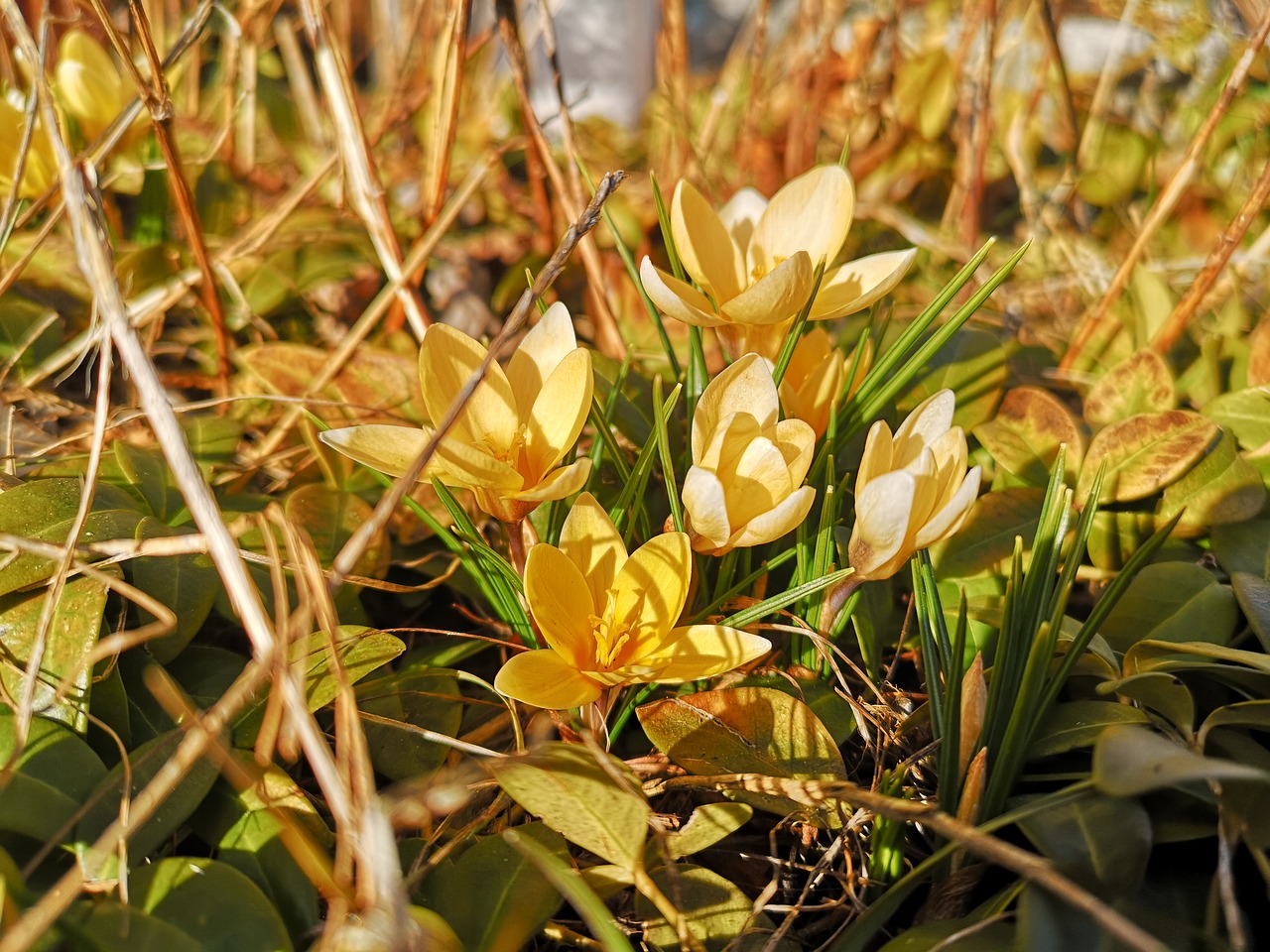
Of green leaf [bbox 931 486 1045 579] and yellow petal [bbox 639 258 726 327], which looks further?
green leaf [bbox 931 486 1045 579]

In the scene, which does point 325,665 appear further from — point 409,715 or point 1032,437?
point 1032,437

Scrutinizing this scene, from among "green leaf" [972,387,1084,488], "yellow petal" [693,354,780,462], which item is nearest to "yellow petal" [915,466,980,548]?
"yellow petal" [693,354,780,462]

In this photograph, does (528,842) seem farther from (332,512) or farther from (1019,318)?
(1019,318)

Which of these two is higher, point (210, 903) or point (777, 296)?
point (777, 296)

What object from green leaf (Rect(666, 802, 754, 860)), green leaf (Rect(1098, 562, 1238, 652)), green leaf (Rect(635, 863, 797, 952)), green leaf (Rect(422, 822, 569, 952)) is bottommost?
green leaf (Rect(635, 863, 797, 952))

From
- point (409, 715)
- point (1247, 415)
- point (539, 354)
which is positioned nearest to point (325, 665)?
point (409, 715)

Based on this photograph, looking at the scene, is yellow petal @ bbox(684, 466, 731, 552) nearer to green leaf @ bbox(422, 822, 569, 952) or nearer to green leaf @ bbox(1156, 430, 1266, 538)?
green leaf @ bbox(422, 822, 569, 952)

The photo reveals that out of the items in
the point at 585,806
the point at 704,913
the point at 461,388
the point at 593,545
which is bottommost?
the point at 704,913

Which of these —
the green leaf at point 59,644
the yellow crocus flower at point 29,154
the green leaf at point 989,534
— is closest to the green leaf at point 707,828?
the green leaf at point 989,534
